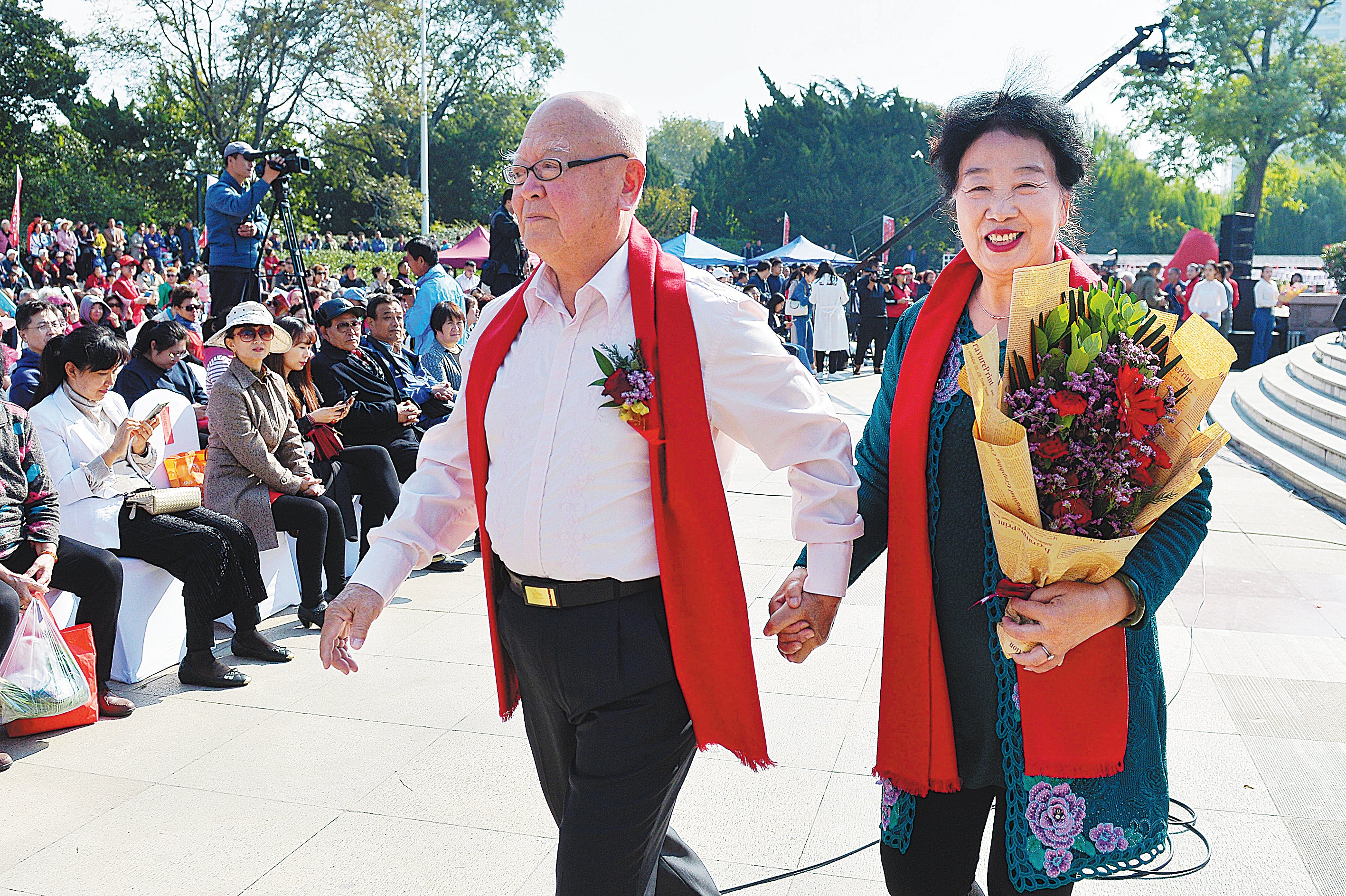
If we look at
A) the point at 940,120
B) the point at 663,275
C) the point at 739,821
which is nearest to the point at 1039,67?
the point at 940,120

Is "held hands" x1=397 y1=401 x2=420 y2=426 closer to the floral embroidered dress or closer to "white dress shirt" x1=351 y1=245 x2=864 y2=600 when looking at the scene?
"white dress shirt" x1=351 y1=245 x2=864 y2=600

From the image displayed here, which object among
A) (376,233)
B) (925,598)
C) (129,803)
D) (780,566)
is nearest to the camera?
(925,598)

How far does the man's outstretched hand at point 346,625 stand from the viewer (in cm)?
238

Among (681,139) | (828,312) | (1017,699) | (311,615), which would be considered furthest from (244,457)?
(681,139)

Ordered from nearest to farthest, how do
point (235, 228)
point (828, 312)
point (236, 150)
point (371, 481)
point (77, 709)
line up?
point (77, 709) → point (371, 481) → point (236, 150) → point (235, 228) → point (828, 312)

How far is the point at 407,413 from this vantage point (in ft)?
22.1

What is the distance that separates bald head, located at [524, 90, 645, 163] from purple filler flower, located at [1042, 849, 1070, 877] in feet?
5.22

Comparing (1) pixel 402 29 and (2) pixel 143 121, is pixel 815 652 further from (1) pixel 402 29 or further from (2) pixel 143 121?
(2) pixel 143 121

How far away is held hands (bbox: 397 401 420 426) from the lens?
22.0 feet

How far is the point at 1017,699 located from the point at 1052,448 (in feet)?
1.79

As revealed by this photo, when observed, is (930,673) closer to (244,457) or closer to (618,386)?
(618,386)

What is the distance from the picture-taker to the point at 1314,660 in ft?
15.5

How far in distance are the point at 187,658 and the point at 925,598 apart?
146 inches

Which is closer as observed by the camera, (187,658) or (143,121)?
(187,658)
